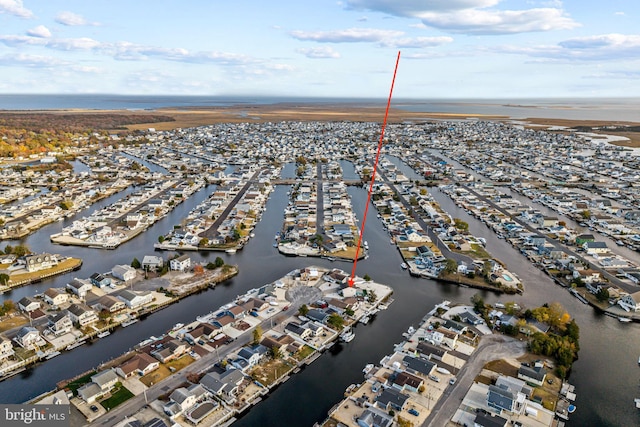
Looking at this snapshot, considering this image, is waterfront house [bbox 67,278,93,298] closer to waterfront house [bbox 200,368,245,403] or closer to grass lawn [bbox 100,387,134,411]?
grass lawn [bbox 100,387,134,411]

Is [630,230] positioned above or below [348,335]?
above

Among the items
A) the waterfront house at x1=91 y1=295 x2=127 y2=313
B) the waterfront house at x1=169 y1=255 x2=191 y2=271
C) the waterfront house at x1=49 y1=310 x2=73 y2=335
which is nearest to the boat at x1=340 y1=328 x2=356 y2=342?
the waterfront house at x1=91 y1=295 x2=127 y2=313

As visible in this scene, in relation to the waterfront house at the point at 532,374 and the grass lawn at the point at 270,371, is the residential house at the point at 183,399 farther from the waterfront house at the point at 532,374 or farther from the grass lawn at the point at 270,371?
the waterfront house at the point at 532,374

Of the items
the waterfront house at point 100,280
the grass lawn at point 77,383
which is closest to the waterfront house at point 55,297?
the waterfront house at point 100,280

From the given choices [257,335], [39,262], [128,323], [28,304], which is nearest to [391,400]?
[257,335]

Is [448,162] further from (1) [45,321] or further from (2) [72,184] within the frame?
(1) [45,321]

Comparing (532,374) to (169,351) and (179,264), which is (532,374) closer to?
(169,351)

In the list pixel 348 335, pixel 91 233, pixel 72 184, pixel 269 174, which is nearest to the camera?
pixel 348 335

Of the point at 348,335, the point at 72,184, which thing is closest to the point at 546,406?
the point at 348,335
